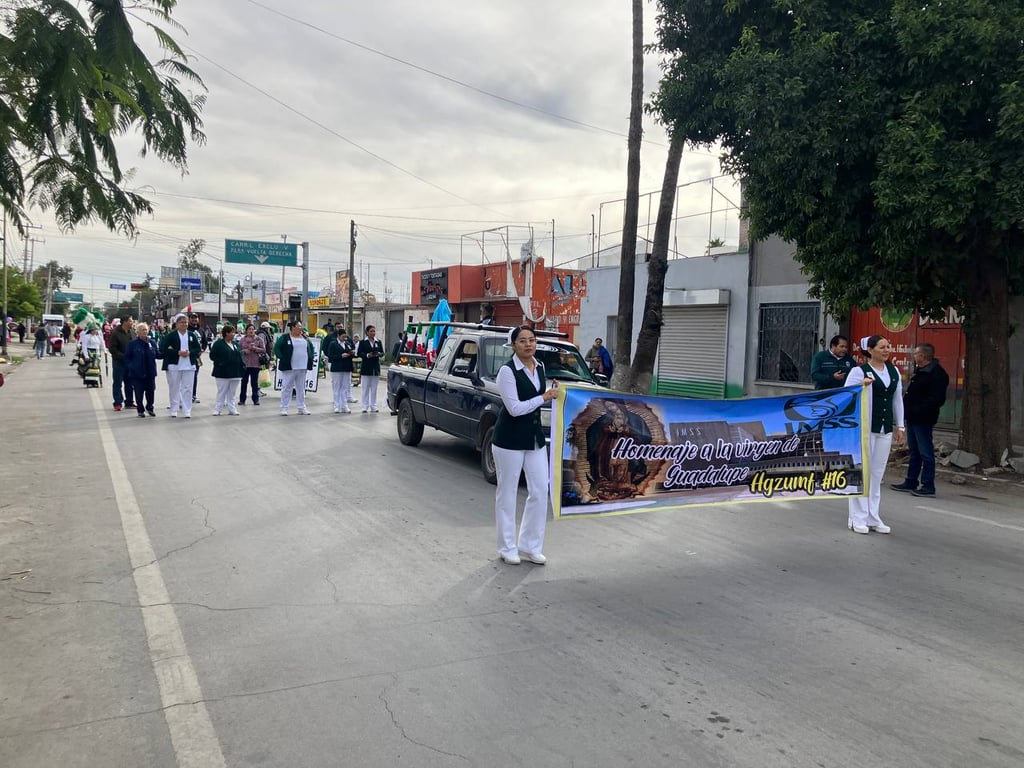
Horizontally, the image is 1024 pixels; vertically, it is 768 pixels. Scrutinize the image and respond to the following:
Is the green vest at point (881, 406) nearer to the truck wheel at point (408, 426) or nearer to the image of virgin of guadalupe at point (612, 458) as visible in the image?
the image of virgin of guadalupe at point (612, 458)

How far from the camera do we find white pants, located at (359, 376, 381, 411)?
55.9ft

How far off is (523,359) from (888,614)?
3.10 metres

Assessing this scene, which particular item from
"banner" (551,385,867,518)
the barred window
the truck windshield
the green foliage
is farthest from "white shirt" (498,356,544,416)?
the barred window

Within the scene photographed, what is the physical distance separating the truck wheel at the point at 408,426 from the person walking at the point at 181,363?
5256 mm

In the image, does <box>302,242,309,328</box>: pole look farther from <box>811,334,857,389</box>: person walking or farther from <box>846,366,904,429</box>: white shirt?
<box>846,366,904,429</box>: white shirt

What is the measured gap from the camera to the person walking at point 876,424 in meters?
7.56

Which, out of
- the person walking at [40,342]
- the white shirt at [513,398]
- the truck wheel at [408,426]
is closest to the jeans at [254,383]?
the truck wheel at [408,426]

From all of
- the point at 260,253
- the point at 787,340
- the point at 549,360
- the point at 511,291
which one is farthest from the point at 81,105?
the point at 260,253

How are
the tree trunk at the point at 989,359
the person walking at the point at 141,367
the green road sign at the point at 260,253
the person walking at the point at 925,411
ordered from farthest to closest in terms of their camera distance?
the green road sign at the point at 260,253 → the person walking at the point at 141,367 → the tree trunk at the point at 989,359 → the person walking at the point at 925,411

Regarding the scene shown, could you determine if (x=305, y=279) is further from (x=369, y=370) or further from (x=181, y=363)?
(x=181, y=363)

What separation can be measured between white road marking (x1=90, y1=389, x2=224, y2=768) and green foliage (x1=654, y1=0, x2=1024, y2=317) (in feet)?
29.9

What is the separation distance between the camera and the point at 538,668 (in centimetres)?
424

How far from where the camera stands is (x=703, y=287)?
20938 millimetres

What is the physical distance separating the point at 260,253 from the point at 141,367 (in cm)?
2952
